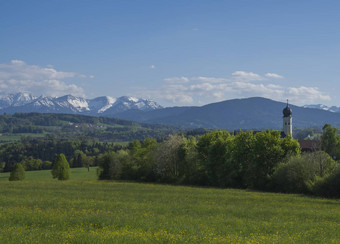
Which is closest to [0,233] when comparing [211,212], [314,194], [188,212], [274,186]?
[188,212]

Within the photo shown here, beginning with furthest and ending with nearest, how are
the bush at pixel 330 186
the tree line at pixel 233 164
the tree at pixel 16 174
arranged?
the tree at pixel 16 174
the tree line at pixel 233 164
the bush at pixel 330 186

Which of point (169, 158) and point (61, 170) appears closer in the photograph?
point (169, 158)

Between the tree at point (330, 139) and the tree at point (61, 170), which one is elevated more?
the tree at point (330, 139)

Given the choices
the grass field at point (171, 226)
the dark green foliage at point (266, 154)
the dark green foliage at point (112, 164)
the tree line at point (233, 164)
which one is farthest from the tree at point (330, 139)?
the grass field at point (171, 226)

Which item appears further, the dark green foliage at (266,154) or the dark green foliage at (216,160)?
the dark green foliage at (216,160)

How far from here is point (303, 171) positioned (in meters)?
52.4

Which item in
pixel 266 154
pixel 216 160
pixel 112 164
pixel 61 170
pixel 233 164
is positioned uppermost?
pixel 266 154

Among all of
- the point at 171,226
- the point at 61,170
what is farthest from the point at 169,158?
the point at 171,226

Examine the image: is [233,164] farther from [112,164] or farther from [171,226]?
[171,226]

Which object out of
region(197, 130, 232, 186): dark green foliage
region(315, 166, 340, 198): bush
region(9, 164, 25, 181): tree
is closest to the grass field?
region(315, 166, 340, 198): bush

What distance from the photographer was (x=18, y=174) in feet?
287

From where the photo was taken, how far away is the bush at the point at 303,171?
52000 mm

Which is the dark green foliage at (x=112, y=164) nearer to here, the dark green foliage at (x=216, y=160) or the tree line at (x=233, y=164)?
the tree line at (x=233, y=164)

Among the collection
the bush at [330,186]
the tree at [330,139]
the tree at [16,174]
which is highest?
the tree at [330,139]
